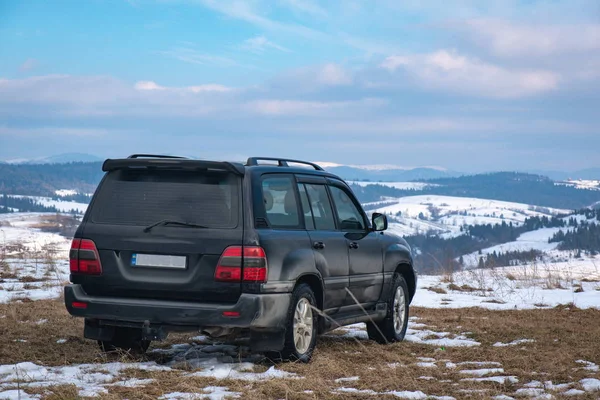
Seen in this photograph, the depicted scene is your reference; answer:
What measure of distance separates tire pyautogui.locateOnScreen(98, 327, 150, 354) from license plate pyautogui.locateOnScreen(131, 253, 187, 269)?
994 mm

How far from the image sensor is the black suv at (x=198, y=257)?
6.52m

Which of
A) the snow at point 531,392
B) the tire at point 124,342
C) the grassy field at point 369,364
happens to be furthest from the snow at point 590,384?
the tire at point 124,342

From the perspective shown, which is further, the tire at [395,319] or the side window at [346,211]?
the tire at [395,319]

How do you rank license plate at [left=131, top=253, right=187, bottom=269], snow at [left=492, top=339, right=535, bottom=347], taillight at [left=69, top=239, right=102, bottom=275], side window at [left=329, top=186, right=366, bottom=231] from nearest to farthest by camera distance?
1. license plate at [left=131, top=253, right=187, bottom=269]
2. taillight at [left=69, top=239, right=102, bottom=275]
3. side window at [left=329, top=186, right=366, bottom=231]
4. snow at [left=492, top=339, right=535, bottom=347]

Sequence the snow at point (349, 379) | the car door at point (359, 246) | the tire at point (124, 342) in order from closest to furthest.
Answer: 1. the snow at point (349, 379)
2. the tire at point (124, 342)
3. the car door at point (359, 246)

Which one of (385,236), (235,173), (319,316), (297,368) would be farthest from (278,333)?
(385,236)

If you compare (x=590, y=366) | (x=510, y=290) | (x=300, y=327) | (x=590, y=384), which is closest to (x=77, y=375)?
(x=300, y=327)

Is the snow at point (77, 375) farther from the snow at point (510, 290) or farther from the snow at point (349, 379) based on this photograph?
the snow at point (510, 290)

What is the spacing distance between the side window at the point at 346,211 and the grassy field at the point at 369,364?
1.32 m

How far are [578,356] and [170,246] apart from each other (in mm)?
4099

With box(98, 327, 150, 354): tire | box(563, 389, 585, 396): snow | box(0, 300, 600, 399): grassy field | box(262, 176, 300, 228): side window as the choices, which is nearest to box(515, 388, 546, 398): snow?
box(0, 300, 600, 399): grassy field

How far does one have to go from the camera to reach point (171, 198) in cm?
675

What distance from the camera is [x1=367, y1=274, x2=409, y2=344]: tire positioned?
893 centimetres

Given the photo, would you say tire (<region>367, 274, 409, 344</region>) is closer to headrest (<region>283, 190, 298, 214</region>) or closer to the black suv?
the black suv
